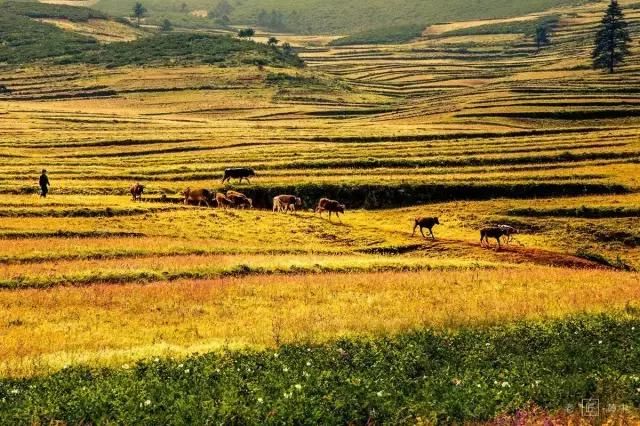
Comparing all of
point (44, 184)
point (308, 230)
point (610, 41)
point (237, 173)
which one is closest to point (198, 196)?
point (237, 173)

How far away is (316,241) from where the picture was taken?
43875mm

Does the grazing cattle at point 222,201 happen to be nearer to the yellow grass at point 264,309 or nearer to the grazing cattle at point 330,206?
the grazing cattle at point 330,206

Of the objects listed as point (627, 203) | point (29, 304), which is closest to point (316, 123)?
point (627, 203)

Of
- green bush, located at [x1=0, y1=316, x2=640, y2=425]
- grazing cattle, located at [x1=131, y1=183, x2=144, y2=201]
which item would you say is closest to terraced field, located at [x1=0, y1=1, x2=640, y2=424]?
green bush, located at [x1=0, y1=316, x2=640, y2=425]

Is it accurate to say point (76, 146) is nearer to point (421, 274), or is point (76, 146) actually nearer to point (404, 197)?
point (404, 197)

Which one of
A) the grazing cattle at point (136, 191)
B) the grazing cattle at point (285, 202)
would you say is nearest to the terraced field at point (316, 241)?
the grazing cattle at point (136, 191)

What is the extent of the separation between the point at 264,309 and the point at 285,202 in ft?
82.4

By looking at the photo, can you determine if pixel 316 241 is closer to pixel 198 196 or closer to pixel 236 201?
pixel 236 201

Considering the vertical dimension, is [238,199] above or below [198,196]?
below

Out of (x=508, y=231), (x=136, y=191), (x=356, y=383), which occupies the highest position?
(x=356, y=383)

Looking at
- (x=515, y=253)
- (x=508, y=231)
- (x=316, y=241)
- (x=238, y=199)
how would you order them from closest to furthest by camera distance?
(x=515, y=253), (x=508, y=231), (x=316, y=241), (x=238, y=199)

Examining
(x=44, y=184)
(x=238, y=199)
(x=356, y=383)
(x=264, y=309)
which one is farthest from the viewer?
(x=238, y=199)

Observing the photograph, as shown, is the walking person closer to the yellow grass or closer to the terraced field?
the terraced field

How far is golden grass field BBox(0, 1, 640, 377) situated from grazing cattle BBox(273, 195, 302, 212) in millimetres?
880
